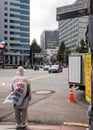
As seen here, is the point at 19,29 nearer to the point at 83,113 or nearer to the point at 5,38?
the point at 5,38

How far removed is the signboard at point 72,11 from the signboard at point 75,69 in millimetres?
8228

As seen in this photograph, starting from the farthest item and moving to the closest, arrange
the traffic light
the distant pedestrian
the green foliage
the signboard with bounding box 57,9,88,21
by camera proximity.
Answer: the green foliage → the distant pedestrian → the signboard with bounding box 57,9,88,21 → the traffic light

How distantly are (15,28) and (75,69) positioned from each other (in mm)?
128817

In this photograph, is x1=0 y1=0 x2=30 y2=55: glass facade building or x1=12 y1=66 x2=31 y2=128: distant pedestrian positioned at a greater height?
x1=0 y1=0 x2=30 y2=55: glass facade building

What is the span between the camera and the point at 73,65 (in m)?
15.1

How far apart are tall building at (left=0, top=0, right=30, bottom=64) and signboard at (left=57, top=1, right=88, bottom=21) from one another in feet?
425

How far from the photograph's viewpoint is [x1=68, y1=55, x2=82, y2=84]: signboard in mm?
14523

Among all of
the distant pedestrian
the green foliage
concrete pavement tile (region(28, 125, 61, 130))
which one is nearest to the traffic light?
the distant pedestrian

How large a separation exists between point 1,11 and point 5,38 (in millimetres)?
12136

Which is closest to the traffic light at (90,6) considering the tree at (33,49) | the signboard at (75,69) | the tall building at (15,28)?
the signboard at (75,69)

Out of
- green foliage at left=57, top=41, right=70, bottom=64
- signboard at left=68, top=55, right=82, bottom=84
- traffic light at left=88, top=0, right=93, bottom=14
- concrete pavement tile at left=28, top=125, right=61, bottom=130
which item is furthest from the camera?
green foliage at left=57, top=41, right=70, bottom=64

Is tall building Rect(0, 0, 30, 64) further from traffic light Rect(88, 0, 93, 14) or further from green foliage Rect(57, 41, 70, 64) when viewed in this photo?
traffic light Rect(88, 0, 93, 14)

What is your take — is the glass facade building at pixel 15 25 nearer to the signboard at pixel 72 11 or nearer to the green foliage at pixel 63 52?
the green foliage at pixel 63 52

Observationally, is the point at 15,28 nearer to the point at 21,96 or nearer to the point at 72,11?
the point at 21,96
